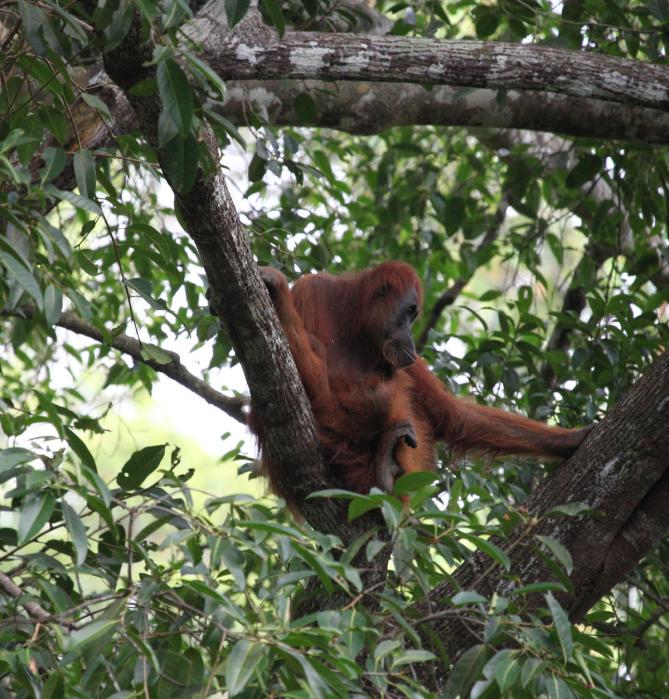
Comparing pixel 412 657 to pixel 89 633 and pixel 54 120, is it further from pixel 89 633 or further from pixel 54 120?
pixel 54 120

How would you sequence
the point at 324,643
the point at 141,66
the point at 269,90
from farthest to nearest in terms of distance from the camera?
the point at 269,90 < the point at 141,66 < the point at 324,643

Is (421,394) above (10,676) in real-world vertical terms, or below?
above

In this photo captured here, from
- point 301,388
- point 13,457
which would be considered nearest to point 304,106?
point 301,388

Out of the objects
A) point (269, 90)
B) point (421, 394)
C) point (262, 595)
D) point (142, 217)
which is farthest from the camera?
point (142, 217)

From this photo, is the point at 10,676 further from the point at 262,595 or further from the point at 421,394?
the point at 421,394

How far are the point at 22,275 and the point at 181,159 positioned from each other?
0.53 m

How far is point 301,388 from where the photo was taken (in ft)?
11.5

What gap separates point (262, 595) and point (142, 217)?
142 inches

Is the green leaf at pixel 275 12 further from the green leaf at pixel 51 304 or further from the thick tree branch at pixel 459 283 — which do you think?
the thick tree branch at pixel 459 283

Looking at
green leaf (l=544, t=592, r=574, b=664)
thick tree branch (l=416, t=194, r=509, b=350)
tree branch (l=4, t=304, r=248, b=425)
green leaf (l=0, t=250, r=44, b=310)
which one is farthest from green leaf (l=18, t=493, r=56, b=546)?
thick tree branch (l=416, t=194, r=509, b=350)

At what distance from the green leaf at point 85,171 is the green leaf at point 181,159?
1.24ft

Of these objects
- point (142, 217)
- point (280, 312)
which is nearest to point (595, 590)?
point (280, 312)

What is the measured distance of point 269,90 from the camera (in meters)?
5.24

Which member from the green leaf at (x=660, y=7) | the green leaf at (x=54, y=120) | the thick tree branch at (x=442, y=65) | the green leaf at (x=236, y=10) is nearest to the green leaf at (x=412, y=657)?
the green leaf at (x=236, y=10)
